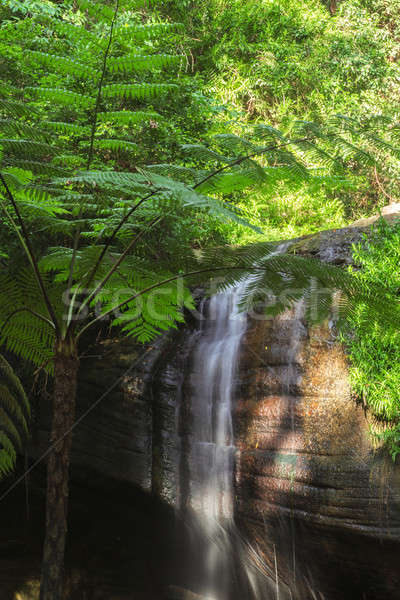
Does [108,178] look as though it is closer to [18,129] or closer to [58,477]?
[18,129]

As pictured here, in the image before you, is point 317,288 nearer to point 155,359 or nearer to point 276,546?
point 276,546

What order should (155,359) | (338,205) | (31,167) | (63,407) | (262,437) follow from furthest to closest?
1. (338,205)
2. (155,359)
3. (262,437)
4. (31,167)
5. (63,407)

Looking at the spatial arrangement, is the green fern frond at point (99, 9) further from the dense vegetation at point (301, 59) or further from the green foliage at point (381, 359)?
the dense vegetation at point (301, 59)

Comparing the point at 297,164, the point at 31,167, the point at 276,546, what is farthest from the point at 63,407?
the point at 276,546

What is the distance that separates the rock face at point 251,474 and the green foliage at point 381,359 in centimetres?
12

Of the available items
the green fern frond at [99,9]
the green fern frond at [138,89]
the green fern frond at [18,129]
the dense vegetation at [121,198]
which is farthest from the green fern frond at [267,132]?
the green fern frond at [18,129]

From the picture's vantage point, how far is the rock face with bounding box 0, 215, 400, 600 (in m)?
3.25

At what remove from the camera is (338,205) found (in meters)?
9.36

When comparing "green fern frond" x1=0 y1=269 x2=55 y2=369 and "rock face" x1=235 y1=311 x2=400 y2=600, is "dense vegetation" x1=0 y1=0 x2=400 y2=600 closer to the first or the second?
"green fern frond" x1=0 y1=269 x2=55 y2=369

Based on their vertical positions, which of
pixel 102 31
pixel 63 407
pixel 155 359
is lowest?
pixel 63 407

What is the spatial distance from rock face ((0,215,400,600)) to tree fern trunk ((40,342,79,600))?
5.97 feet

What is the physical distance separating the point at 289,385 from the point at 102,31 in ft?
8.69

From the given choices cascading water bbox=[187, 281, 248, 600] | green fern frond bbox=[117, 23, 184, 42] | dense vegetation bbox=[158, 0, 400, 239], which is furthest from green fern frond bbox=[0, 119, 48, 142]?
dense vegetation bbox=[158, 0, 400, 239]

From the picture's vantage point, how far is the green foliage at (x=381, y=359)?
10.7 ft
